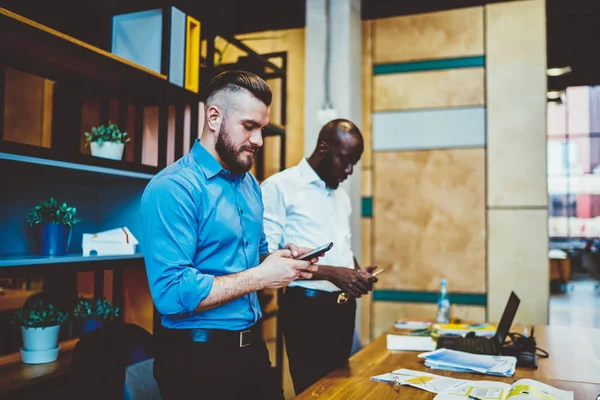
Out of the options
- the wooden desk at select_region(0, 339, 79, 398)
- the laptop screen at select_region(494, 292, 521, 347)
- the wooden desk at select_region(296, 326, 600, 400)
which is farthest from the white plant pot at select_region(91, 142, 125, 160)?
the laptop screen at select_region(494, 292, 521, 347)

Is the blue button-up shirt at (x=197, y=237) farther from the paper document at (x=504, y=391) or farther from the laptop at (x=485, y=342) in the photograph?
the laptop at (x=485, y=342)

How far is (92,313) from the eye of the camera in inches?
97.3

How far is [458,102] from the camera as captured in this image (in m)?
4.36

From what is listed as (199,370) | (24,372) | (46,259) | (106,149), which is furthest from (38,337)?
(199,370)

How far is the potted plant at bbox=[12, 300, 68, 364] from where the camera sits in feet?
7.21

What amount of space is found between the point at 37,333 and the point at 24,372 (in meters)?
0.17

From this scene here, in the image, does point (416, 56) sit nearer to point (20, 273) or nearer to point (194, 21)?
point (194, 21)

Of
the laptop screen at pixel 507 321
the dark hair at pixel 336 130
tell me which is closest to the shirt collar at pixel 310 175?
the dark hair at pixel 336 130

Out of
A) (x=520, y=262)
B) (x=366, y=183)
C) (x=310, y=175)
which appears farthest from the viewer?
(x=366, y=183)

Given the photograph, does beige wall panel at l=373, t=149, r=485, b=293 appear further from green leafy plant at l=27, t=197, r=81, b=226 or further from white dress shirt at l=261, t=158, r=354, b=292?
green leafy plant at l=27, t=197, r=81, b=226

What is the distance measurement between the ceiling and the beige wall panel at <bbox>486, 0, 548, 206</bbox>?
0.98 ft

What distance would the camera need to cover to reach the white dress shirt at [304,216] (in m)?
2.41

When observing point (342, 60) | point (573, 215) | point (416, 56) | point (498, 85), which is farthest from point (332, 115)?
point (573, 215)

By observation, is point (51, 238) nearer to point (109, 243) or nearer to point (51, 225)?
point (51, 225)
